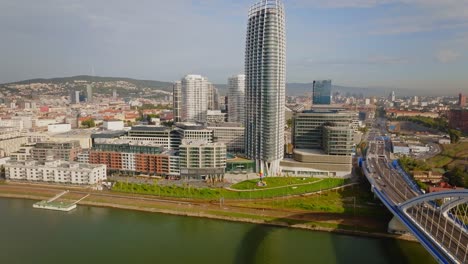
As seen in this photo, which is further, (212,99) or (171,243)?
(212,99)

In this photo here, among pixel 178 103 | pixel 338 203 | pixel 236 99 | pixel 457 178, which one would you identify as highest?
pixel 236 99

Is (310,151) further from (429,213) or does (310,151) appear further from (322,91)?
(322,91)

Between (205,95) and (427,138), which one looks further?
(205,95)

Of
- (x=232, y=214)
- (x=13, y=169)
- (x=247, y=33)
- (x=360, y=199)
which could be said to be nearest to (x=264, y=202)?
(x=232, y=214)

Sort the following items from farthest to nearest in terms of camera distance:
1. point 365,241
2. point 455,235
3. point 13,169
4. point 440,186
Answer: point 13,169 < point 440,186 < point 365,241 < point 455,235

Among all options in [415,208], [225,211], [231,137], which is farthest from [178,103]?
[415,208]

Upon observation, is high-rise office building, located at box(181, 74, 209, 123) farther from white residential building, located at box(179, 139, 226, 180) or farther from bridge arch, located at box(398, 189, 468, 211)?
bridge arch, located at box(398, 189, 468, 211)

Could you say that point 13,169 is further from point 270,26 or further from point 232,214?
point 270,26
